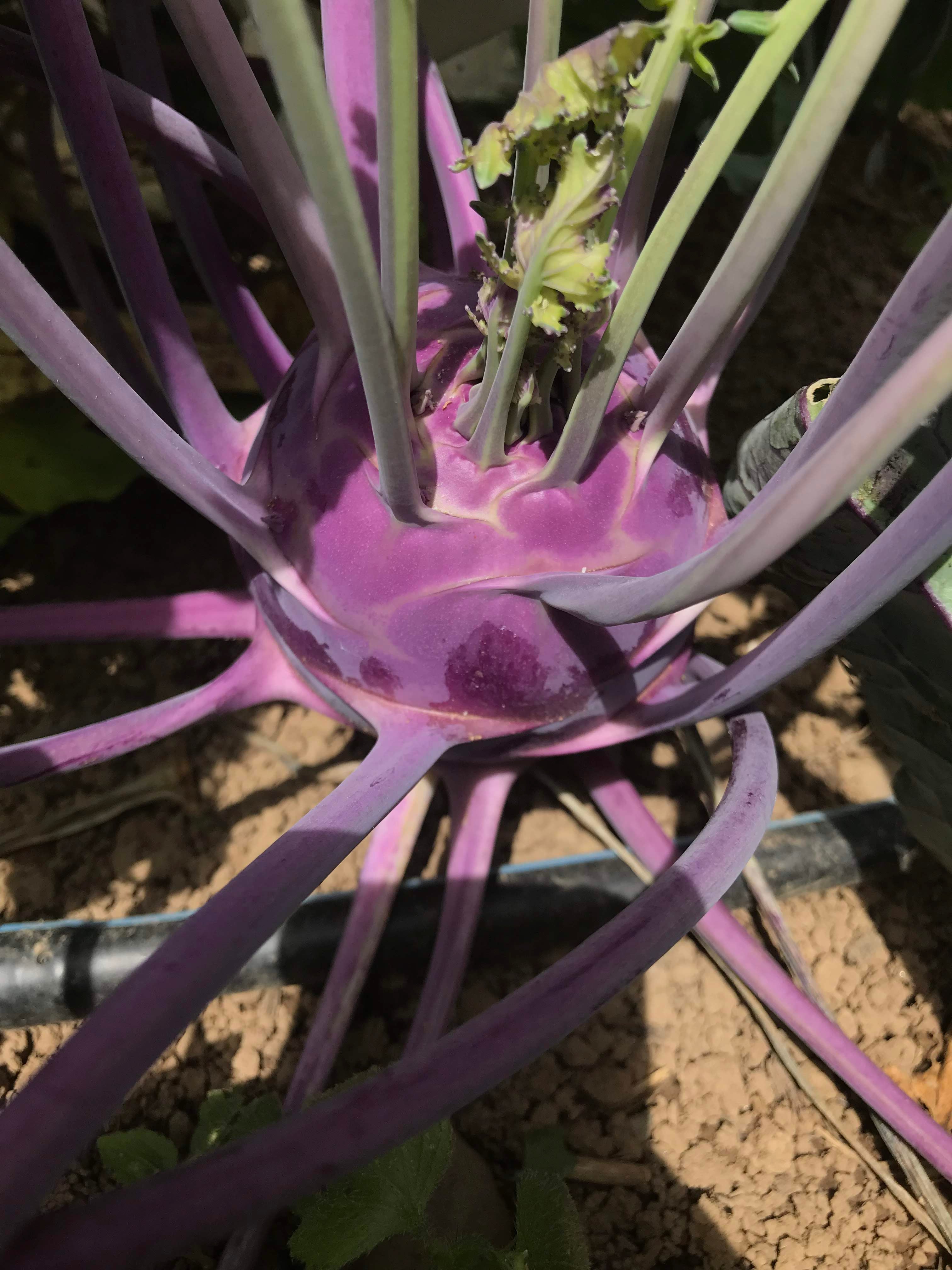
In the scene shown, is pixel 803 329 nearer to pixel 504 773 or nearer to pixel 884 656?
pixel 884 656

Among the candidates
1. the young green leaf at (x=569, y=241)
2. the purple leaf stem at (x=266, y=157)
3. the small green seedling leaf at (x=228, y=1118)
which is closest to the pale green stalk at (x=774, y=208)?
the young green leaf at (x=569, y=241)

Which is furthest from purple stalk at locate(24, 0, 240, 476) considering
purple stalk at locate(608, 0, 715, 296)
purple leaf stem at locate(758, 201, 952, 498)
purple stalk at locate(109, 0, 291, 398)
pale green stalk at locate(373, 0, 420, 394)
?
purple leaf stem at locate(758, 201, 952, 498)

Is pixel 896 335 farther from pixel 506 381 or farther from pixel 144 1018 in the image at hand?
pixel 144 1018

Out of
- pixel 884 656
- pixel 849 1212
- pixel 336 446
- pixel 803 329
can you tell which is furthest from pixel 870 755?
pixel 336 446

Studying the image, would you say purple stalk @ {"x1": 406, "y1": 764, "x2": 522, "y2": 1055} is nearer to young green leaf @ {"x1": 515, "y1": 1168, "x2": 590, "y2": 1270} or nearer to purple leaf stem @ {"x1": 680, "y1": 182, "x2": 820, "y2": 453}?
young green leaf @ {"x1": 515, "y1": 1168, "x2": 590, "y2": 1270}

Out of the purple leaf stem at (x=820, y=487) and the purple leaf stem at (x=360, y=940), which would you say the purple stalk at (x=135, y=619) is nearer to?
the purple leaf stem at (x=360, y=940)

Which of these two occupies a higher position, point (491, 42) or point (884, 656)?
point (491, 42)
